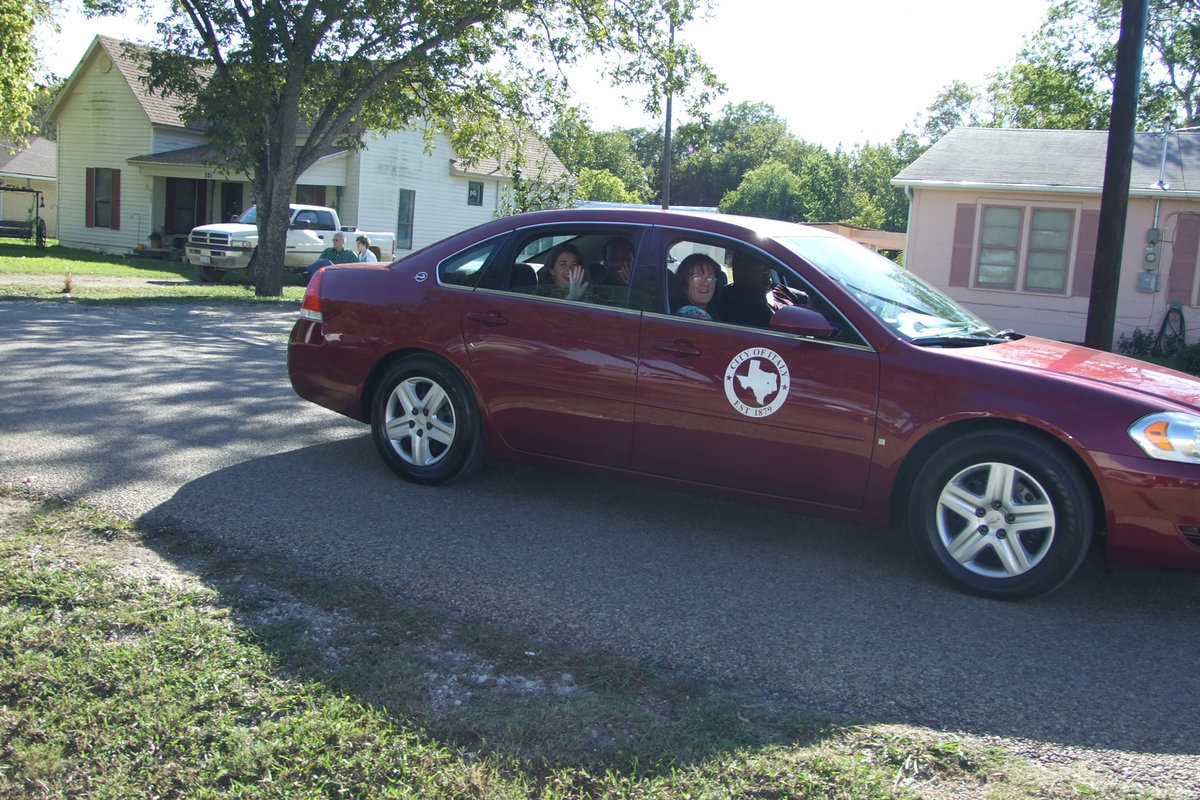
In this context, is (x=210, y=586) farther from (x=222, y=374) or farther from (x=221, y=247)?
(x=221, y=247)

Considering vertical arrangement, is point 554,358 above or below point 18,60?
below

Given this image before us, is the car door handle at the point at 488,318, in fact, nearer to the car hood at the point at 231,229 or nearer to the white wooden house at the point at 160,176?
the car hood at the point at 231,229

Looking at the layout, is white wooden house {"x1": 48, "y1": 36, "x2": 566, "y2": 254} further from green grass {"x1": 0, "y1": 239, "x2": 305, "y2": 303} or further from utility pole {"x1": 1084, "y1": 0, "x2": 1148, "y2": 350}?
utility pole {"x1": 1084, "y1": 0, "x2": 1148, "y2": 350}

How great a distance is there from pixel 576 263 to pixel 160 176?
30.3 m

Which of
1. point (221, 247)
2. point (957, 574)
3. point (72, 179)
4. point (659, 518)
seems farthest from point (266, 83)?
point (72, 179)

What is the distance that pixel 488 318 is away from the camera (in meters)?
5.75

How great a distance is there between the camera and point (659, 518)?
5.60 metres

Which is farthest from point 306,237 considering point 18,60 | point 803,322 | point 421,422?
point 803,322

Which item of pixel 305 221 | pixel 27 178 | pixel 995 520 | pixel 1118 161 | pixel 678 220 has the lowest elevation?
pixel 995 520

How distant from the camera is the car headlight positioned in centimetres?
432

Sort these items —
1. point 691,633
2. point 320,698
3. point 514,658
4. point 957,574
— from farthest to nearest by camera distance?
point 957,574 → point 691,633 → point 514,658 → point 320,698

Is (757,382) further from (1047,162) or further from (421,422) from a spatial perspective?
(1047,162)

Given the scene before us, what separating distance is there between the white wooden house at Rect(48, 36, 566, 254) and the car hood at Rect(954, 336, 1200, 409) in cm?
2753

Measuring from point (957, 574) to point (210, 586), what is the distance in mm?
3174
